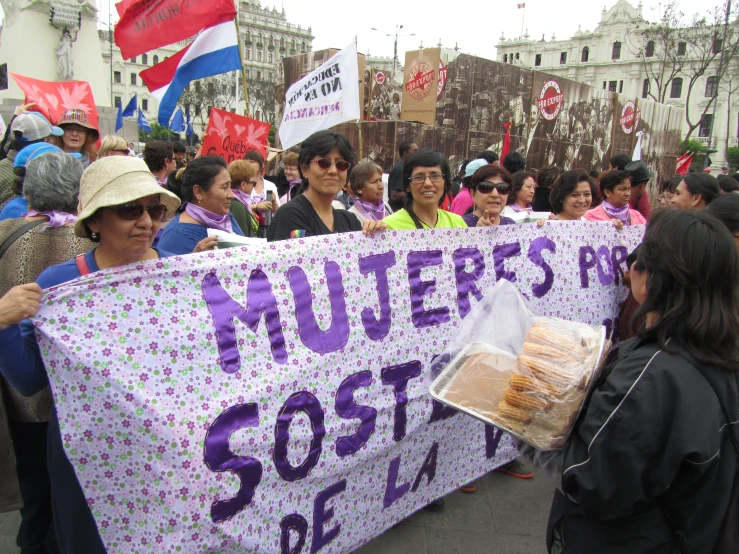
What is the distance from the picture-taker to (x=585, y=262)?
3.56 m

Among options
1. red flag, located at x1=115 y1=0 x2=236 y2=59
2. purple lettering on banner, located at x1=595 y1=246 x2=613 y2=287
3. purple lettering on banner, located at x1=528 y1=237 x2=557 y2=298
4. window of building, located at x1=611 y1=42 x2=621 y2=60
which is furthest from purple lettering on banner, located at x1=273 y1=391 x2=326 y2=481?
window of building, located at x1=611 y1=42 x2=621 y2=60

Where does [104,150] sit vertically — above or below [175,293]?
above

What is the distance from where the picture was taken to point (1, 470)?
1917 mm

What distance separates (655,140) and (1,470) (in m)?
21.9

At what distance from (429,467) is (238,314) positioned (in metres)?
1.30

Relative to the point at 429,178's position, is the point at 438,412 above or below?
below

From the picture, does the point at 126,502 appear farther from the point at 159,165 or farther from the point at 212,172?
the point at 159,165

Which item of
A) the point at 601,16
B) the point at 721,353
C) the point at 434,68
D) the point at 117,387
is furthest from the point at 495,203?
the point at 601,16

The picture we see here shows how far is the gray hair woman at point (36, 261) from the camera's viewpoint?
6.77ft

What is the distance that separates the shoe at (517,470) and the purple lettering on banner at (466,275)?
1167 millimetres

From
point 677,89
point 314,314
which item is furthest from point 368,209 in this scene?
point 677,89

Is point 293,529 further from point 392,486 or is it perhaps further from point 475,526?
point 475,526

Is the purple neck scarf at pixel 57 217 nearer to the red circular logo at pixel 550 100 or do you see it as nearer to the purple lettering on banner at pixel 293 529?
the purple lettering on banner at pixel 293 529

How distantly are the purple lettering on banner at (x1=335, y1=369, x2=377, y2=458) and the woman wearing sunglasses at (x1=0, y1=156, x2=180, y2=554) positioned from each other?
936 mm
